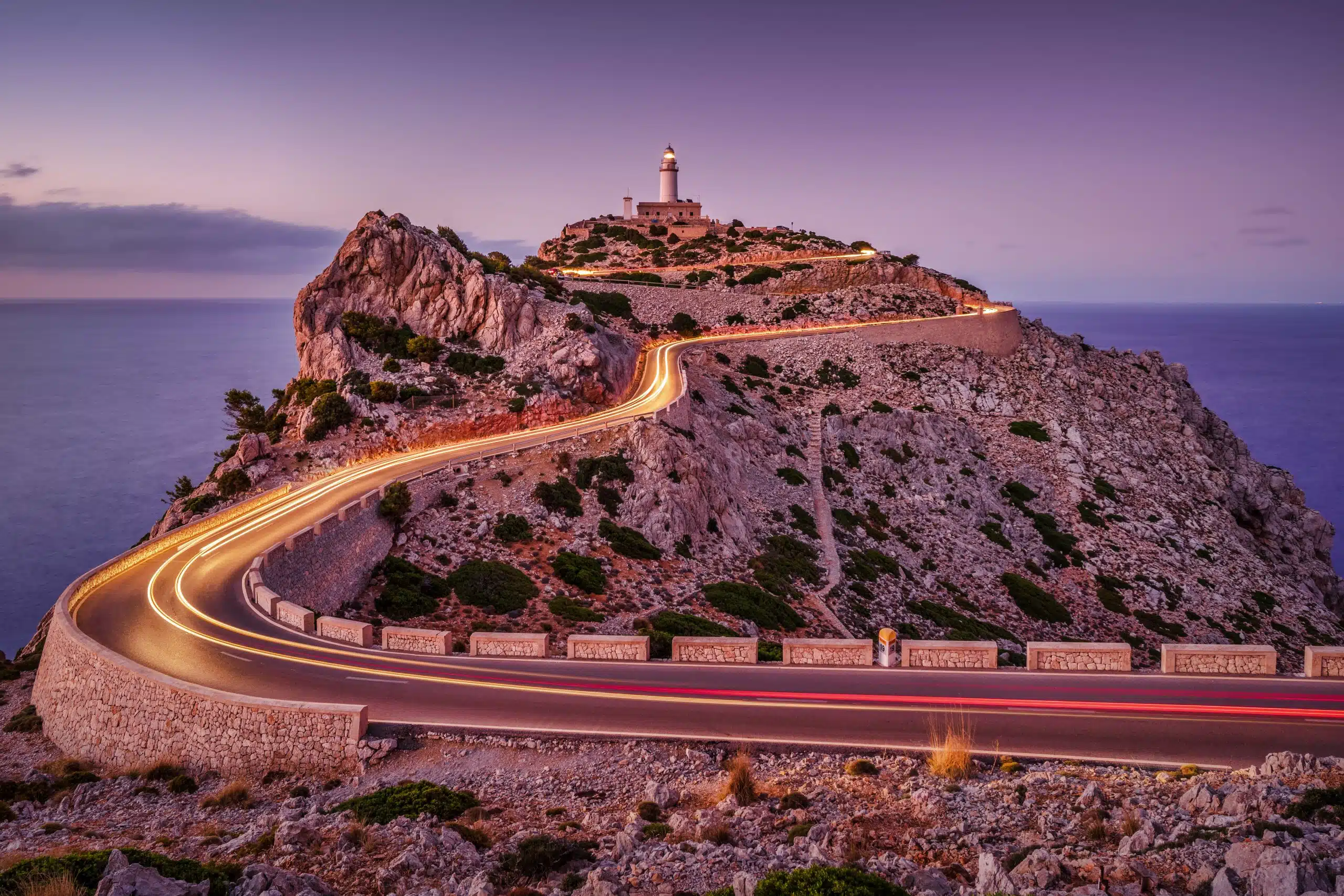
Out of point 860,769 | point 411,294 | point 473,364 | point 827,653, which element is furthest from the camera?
point 411,294

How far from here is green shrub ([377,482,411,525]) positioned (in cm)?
3133

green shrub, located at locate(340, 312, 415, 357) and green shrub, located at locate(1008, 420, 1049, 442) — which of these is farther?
green shrub, located at locate(1008, 420, 1049, 442)

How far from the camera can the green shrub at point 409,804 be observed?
13141 millimetres

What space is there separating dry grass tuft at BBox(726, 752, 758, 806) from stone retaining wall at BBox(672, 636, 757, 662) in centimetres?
598

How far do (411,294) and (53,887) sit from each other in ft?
149

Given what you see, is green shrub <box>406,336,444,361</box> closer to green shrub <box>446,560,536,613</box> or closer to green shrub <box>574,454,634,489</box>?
green shrub <box>574,454,634,489</box>

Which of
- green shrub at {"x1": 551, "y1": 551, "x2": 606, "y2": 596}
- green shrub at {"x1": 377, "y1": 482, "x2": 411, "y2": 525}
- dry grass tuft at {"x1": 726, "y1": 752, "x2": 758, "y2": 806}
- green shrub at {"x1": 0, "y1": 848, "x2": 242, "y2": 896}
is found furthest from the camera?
green shrub at {"x1": 377, "y1": 482, "x2": 411, "y2": 525}

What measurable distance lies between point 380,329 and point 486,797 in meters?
40.2

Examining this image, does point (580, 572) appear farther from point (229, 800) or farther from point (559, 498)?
point (229, 800)

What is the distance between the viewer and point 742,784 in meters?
13.2

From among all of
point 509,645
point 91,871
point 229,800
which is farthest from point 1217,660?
point 91,871

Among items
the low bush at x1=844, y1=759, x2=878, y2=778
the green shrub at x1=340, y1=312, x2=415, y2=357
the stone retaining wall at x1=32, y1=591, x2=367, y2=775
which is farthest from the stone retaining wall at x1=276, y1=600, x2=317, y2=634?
the green shrub at x1=340, y1=312, x2=415, y2=357

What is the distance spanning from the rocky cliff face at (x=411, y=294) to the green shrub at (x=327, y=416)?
357 inches

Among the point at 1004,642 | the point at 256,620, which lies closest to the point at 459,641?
the point at 256,620
